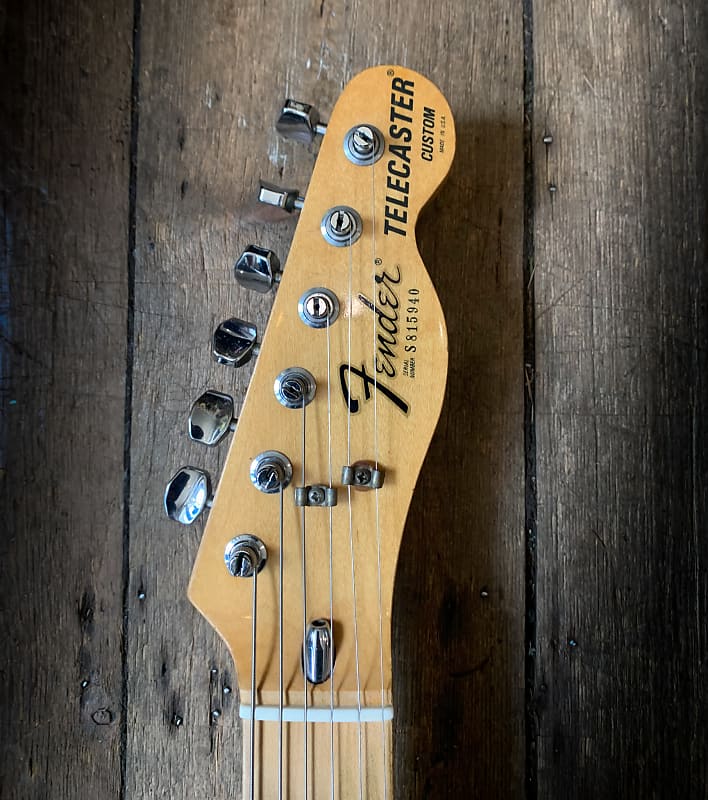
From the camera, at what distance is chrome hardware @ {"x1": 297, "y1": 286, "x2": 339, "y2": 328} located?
492mm

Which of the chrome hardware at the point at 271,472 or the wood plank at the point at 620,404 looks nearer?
the chrome hardware at the point at 271,472

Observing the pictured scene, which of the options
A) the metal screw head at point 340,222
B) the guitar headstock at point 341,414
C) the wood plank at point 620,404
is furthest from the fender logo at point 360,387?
the wood plank at point 620,404

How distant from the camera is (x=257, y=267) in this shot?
0.49m

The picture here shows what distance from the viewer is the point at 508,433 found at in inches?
24.7

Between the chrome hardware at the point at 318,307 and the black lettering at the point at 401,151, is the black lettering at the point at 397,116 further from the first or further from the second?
the chrome hardware at the point at 318,307

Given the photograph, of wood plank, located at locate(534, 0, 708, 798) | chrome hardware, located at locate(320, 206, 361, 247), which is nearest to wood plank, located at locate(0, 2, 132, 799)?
chrome hardware, located at locate(320, 206, 361, 247)

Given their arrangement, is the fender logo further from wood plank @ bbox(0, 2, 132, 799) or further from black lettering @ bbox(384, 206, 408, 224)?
wood plank @ bbox(0, 2, 132, 799)

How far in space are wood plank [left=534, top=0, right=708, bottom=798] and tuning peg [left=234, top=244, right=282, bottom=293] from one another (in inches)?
11.2

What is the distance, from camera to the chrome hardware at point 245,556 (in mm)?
487

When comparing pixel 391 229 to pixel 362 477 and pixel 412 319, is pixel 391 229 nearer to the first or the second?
pixel 412 319

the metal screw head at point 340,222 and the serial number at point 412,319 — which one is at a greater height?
the metal screw head at point 340,222

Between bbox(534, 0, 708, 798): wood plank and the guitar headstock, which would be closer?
the guitar headstock

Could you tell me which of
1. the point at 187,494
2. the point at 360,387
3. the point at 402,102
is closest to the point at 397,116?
the point at 402,102

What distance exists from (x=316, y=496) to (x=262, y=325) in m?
0.21
